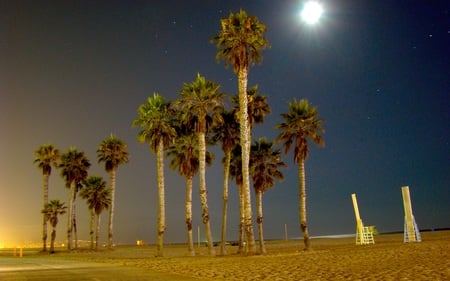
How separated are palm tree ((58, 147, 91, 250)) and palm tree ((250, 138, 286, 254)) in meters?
36.0

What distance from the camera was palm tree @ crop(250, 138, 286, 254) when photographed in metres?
55.8

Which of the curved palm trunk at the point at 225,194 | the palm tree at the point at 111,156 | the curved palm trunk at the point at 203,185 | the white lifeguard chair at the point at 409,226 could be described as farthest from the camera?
the palm tree at the point at 111,156

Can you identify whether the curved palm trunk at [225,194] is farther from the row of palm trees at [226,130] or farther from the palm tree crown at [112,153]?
the palm tree crown at [112,153]

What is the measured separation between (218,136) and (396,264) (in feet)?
111

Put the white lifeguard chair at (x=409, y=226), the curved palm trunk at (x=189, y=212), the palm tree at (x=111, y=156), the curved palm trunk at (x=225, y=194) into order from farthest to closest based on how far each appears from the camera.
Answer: the palm tree at (x=111, y=156) → the curved palm trunk at (x=225, y=194) → the curved palm trunk at (x=189, y=212) → the white lifeguard chair at (x=409, y=226)

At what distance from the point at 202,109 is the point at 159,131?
5705 mm

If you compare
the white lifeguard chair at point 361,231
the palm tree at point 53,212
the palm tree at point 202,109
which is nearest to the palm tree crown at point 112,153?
the palm tree at point 53,212

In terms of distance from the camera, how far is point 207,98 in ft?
160

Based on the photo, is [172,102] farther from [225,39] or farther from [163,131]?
[225,39]

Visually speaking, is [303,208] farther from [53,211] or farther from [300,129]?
[53,211]

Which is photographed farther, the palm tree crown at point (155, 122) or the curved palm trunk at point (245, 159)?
the palm tree crown at point (155, 122)

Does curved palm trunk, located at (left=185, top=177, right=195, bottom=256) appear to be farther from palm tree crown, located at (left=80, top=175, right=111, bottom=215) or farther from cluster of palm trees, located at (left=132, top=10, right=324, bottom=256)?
palm tree crown, located at (left=80, top=175, right=111, bottom=215)

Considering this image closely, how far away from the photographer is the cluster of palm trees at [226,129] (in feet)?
147

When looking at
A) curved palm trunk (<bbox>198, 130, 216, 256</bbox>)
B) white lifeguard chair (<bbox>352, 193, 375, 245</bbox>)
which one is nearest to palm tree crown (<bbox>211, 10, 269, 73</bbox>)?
curved palm trunk (<bbox>198, 130, 216, 256</bbox>)
